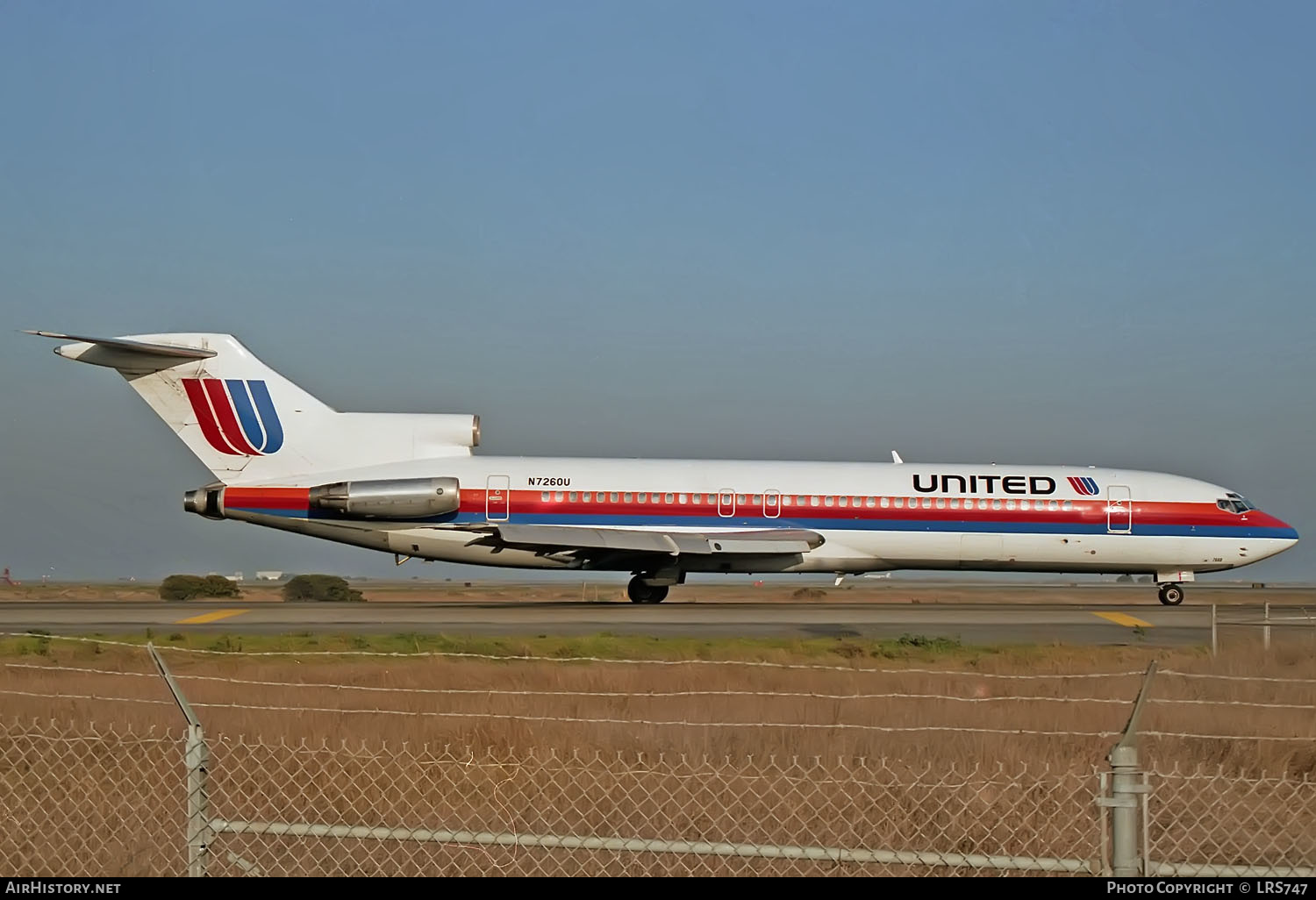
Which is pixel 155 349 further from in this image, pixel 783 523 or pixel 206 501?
pixel 783 523

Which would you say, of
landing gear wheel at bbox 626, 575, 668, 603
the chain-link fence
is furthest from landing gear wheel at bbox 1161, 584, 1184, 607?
the chain-link fence

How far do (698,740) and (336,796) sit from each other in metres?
2.78

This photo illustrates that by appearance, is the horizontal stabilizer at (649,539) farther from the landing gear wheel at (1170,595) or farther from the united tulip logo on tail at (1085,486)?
the landing gear wheel at (1170,595)

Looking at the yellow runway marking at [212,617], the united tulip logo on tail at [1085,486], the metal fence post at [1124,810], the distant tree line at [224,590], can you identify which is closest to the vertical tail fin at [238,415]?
the yellow runway marking at [212,617]

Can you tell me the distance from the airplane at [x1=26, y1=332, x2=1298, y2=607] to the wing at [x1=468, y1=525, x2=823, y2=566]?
7 centimetres

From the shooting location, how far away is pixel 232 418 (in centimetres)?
2916

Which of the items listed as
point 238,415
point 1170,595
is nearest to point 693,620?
point 238,415

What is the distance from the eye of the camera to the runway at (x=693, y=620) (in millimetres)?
20484

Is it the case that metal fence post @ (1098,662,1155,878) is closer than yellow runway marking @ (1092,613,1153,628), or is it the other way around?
metal fence post @ (1098,662,1155,878)

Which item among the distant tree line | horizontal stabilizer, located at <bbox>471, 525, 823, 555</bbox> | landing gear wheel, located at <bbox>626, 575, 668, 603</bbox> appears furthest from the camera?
the distant tree line

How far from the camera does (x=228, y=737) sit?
9930mm

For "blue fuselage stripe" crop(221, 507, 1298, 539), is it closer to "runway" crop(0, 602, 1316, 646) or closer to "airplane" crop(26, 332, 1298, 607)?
"airplane" crop(26, 332, 1298, 607)

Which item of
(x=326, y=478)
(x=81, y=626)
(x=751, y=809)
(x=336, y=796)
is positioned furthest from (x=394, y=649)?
(x=326, y=478)

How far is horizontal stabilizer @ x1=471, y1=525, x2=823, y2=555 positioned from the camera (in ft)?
89.8
